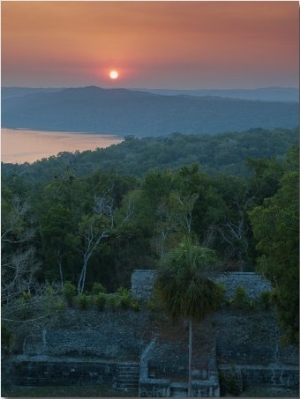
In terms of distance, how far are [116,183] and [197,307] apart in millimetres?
10390

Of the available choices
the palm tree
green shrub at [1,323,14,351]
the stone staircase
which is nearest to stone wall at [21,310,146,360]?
the stone staircase

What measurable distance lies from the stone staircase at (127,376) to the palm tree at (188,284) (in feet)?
4.41

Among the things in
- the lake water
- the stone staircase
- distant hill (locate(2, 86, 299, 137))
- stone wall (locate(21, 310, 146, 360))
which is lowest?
the stone staircase

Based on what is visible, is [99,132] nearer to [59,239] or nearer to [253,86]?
[59,239]

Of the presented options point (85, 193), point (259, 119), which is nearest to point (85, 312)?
point (85, 193)

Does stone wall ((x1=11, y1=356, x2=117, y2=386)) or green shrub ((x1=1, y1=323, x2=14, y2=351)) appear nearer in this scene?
green shrub ((x1=1, y1=323, x2=14, y2=351))

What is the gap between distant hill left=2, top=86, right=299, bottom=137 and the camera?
47.3ft

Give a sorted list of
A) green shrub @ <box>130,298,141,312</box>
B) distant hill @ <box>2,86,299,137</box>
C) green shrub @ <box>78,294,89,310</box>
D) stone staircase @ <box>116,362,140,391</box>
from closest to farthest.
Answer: stone staircase @ <box>116,362,140,391</box>, green shrub @ <box>130,298,141,312</box>, green shrub @ <box>78,294,89,310</box>, distant hill @ <box>2,86,299,137</box>

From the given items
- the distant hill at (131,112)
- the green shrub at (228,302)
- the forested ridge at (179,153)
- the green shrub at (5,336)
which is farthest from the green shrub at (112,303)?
the forested ridge at (179,153)

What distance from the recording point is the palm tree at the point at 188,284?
770 centimetres

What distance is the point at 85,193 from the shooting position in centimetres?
1667

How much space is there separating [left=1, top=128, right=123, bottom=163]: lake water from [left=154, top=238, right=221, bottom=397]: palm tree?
422 cm

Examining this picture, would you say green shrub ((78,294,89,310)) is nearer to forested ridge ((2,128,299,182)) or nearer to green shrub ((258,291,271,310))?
green shrub ((258,291,271,310))

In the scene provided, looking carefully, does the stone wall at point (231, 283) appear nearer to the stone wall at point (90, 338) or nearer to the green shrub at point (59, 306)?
the stone wall at point (90, 338)
